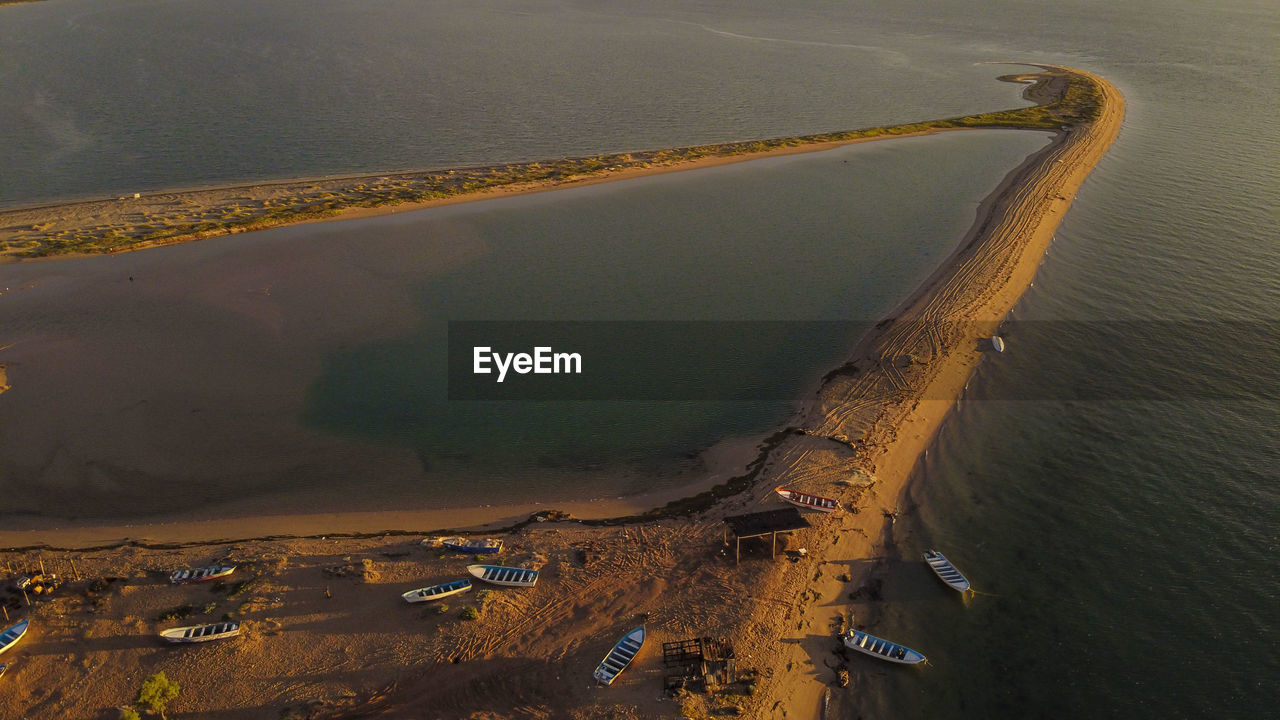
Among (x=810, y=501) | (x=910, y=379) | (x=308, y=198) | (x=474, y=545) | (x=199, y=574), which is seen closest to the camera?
(x=199, y=574)

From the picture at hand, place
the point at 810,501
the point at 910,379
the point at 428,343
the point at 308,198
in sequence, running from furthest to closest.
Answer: the point at 308,198 → the point at 428,343 → the point at 910,379 → the point at 810,501

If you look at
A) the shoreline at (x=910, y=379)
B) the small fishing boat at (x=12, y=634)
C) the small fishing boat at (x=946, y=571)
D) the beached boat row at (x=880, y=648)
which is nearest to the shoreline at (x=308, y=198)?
the shoreline at (x=910, y=379)

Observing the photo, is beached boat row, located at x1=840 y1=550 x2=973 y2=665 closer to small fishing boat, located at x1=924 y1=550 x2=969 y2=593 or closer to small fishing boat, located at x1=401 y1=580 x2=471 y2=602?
small fishing boat, located at x1=924 y1=550 x2=969 y2=593

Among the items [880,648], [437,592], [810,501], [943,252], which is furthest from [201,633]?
[943,252]

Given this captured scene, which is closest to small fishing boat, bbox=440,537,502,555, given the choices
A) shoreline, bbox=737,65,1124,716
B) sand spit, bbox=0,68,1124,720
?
sand spit, bbox=0,68,1124,720

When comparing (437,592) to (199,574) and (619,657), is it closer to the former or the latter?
(619,657)

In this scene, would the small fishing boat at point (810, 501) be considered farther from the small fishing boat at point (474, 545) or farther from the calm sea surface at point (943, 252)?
the small fishing boat at point (474, 545)

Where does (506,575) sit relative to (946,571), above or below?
below

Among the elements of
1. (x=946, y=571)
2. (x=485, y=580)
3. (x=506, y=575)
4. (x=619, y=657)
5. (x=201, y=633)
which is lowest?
(x=201, y=633)
